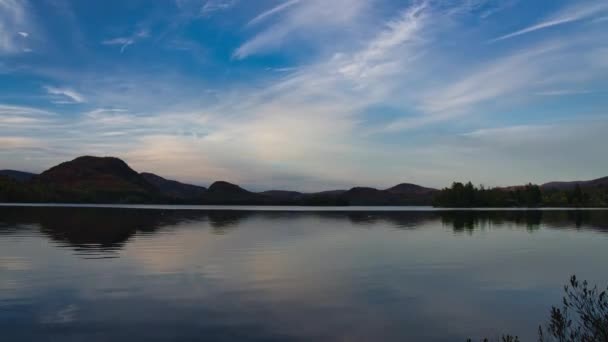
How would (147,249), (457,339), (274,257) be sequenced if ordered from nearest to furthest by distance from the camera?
(457,339), (274,257), (147,249)

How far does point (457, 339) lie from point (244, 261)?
2552 centimetres

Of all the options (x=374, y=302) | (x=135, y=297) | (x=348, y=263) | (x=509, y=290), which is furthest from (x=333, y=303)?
(x=348, y=263)

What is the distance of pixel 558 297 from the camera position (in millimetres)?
28062

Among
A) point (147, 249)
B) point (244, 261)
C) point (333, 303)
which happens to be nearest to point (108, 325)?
point (333, 303)

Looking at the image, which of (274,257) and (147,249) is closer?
(274,257)

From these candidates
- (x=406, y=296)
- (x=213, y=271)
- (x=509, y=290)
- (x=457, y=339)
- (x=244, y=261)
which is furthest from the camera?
(x=244, y=261)

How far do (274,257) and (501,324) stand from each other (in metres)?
26.7

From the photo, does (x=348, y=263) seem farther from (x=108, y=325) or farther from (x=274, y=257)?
(x=108, y=325)

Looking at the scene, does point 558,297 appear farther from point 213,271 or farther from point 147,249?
point 147,249

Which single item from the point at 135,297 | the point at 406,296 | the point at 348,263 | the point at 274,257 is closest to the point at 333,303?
the point at 406,296

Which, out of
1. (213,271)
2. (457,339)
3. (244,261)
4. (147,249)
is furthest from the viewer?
(147,249)

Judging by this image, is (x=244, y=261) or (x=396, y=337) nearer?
(x=396, y=337)

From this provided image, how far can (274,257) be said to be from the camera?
4534cm

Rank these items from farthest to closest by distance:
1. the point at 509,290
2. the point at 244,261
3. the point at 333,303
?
the point at 244,261 < the point at 509,290 < the point at 333,303
